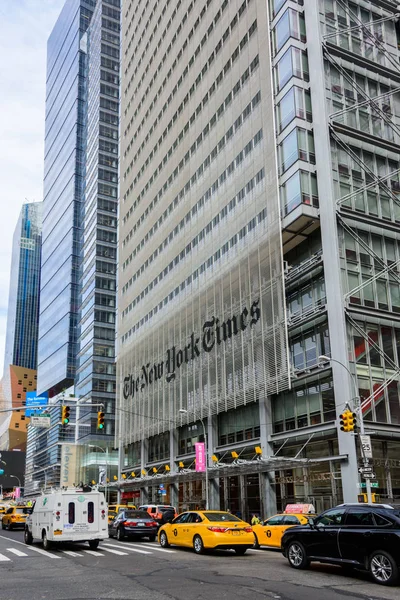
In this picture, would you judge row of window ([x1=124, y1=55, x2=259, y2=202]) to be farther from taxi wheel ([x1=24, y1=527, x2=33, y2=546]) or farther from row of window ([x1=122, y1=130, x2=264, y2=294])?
taxi wheel ([x1=24, y1=527, x2=33, y2=546])

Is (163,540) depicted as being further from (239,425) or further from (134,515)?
(239,425)

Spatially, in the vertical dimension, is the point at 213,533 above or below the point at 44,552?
above

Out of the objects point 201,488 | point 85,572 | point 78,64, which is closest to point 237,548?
point 85,572

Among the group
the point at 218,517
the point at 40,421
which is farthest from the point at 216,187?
the point at 218,517

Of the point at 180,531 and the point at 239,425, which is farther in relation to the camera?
the point at 239,425

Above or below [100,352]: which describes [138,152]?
above

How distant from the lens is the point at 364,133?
42656 millimetres

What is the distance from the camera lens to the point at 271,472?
1583 inches

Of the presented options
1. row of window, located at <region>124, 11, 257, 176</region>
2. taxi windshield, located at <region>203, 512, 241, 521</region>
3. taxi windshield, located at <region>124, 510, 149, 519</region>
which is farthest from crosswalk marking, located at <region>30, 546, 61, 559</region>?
row of window, located at <region>124, 11, 257, 176</region>

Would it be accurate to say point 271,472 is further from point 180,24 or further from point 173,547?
point 180,24

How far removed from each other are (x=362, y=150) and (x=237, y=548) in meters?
32.1

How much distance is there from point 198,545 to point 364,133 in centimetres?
3301

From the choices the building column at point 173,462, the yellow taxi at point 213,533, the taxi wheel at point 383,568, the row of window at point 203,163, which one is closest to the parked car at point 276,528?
the yellow taxi at point 213,533

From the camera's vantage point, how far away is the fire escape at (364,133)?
37750 mm
